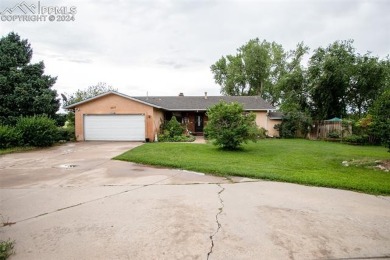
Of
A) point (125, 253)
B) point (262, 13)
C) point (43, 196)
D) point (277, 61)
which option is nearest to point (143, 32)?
point (262, 13)

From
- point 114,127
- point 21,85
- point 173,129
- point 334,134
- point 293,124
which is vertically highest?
point 21,85

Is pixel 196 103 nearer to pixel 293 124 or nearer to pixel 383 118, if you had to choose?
pixel 293 124

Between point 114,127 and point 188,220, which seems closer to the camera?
point 188,220

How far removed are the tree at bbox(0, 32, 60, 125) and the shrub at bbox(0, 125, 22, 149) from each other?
518 centimetres

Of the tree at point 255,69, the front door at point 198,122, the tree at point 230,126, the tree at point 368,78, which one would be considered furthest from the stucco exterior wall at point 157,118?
the tree at point 255,69

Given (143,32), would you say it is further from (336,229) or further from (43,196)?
(336,229)

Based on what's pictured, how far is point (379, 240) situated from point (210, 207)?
2.67m

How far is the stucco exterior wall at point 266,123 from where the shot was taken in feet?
77.7

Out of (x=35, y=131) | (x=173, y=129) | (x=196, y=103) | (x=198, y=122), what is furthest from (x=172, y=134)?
(x=35, y=131)

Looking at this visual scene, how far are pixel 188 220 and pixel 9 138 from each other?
1425 cm

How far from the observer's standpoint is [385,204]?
17.2 feet

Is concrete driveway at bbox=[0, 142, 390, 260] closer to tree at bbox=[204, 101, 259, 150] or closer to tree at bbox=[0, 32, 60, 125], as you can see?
tree at bbox=[204, 101, 259, 150]

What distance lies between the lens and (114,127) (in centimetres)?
1872

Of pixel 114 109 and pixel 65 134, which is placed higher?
pixel 114 109
